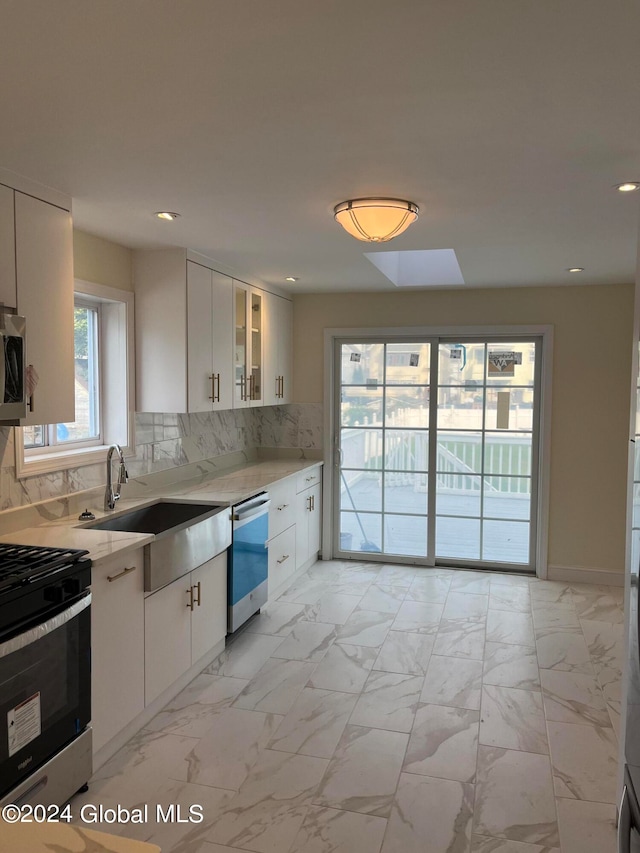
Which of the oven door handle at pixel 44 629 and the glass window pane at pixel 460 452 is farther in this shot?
the glass window pane at pixel 460 452

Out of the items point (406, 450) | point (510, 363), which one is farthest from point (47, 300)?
point (510, 363)

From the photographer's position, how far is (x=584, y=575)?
4961 millimetres

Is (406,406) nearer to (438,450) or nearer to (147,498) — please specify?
(438,450)

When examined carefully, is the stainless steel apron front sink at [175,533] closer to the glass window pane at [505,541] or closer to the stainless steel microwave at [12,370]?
the stainless steel microwave at [12,370]

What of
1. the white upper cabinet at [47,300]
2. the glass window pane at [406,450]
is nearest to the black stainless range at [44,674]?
the white upper cabinet at [47,300]

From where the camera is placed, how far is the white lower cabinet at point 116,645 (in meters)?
2.45

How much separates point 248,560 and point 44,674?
5.92 feet

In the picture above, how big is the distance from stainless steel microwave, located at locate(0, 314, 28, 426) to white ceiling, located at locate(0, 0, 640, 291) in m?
0.59

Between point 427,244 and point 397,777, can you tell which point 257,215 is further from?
point 397,777

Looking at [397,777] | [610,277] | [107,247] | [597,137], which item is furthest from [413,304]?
[397,777]

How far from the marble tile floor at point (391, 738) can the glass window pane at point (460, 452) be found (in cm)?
129

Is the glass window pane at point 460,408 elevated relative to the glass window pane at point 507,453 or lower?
elevated

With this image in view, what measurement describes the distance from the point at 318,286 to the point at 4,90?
3459 millimetres

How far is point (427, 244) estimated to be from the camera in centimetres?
352
